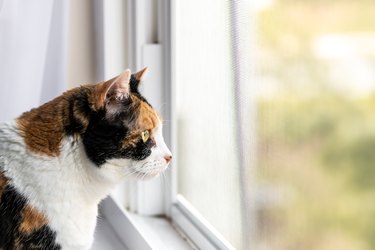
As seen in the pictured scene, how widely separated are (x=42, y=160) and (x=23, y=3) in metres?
0.42

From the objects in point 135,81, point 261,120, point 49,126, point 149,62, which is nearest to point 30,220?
point 49,126

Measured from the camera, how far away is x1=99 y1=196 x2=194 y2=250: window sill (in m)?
1.40

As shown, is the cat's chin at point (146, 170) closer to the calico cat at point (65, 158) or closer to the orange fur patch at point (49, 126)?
the calico cat at point (65, 158)

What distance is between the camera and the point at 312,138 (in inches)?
38.0

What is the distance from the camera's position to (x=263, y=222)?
114 cm

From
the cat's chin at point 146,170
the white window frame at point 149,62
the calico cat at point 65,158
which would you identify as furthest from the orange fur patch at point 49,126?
the white window frame at point 149,62

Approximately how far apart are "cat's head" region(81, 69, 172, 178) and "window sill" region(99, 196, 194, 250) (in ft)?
0.94

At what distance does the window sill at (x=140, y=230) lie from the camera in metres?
1.40

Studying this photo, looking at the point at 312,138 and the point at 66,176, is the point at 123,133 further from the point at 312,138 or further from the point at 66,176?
the point at 312,138

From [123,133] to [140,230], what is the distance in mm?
415

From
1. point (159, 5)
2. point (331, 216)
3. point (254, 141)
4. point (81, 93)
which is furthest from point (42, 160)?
point (159, 5)

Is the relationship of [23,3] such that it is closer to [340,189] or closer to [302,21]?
[302,21]

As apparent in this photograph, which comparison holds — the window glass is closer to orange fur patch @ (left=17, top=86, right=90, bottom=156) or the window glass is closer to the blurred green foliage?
the blurred green foliage

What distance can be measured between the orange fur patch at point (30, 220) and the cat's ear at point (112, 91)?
190mm
